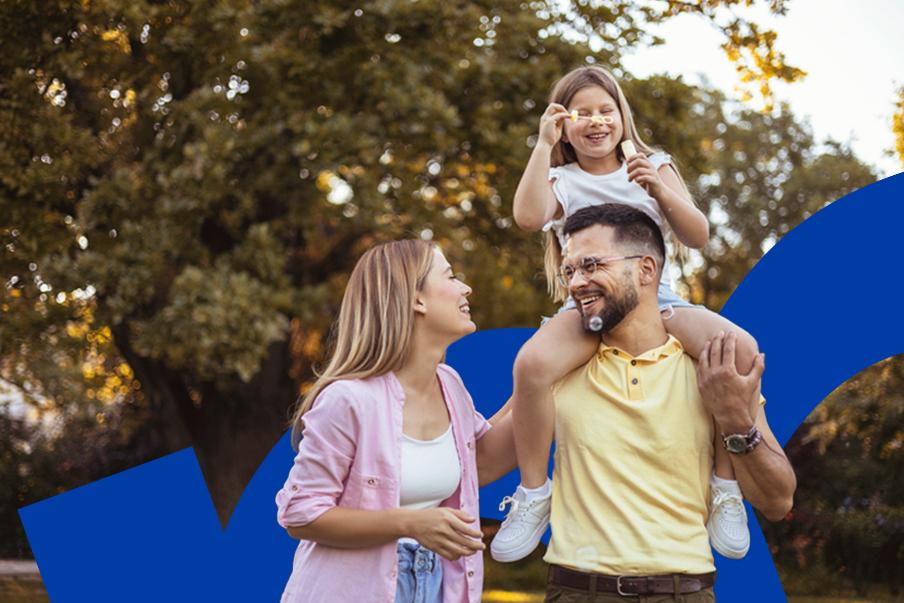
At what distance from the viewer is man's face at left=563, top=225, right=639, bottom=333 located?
3.08 metres

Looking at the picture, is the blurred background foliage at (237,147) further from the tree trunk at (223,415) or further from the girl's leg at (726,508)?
the girl's leg at (726,508)

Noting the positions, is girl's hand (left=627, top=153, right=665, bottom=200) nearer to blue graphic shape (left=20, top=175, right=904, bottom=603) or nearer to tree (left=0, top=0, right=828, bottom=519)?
blue graphic shape (left=20, top=175, right=904, bottom=603)

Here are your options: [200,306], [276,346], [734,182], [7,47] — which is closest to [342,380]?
[200,306]

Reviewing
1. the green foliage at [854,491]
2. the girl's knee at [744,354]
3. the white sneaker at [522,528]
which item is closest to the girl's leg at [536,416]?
the white sneaker at [522,528]

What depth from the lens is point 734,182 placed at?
19766 millimetres

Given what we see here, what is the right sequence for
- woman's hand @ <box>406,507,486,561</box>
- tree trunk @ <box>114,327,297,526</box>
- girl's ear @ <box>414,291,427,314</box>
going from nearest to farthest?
woman's hand @ <box>406,507,486,561</box>
girl's ear @ <box>414,291,427,314</box>
tree trunk @ <box>114,327,297,526</box>

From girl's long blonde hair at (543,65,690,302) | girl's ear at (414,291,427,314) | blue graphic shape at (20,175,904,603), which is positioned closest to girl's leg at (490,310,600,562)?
girl's ear at (414,291,427,314)

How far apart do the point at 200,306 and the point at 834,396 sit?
7.20 m

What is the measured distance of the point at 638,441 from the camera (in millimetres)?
3004

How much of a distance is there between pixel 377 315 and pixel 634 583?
1.07 metres

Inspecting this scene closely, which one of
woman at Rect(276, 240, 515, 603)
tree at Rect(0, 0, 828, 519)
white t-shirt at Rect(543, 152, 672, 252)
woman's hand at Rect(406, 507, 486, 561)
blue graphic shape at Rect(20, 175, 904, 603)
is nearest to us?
woman's hand at Rect(406, 507, 486, 561)

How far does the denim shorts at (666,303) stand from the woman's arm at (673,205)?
0.55 feet

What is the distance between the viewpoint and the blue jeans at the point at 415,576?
10.6ft

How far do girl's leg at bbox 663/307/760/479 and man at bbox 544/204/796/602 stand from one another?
0.03 m
